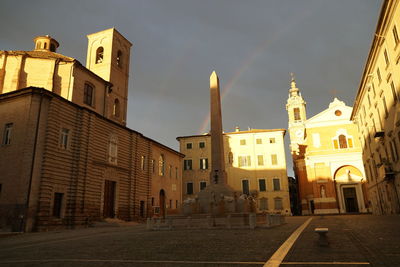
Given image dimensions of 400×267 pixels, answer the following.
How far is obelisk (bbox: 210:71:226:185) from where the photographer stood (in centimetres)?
1640

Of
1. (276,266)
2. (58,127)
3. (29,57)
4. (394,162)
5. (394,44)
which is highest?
(29,57)

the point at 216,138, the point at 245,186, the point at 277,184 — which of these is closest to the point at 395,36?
the point at 216,138

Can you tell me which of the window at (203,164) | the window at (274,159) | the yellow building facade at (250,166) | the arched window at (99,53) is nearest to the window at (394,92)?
the yellow building facade at (250,166)

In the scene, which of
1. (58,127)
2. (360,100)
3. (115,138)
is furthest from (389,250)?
(360,100)

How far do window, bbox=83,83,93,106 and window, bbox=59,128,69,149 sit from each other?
7.24m

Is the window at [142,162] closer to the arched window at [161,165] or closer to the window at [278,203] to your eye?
the arched window at [161,165]

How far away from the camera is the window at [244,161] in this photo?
139ft

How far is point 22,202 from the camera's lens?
1703cm

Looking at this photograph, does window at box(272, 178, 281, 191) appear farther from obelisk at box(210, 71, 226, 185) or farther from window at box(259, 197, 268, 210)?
obelisk at box(210, 71, 226, 185)

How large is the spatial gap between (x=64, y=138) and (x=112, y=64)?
14240mm

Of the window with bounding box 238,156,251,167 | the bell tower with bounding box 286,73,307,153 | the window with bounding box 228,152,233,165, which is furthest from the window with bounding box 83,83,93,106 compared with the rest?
the bell tower with bounding box 286,73,307,153

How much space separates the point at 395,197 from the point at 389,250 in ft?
60.4

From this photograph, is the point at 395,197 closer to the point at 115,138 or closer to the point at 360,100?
the point at 360,100

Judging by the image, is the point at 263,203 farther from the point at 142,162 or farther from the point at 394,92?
the point at 394,92
